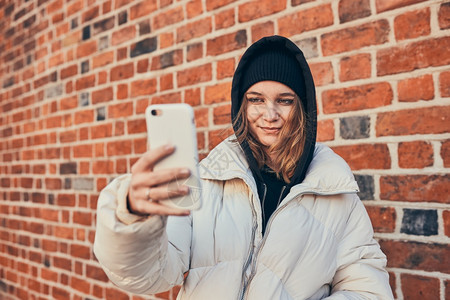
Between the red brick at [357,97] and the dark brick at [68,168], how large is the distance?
5.44 feet

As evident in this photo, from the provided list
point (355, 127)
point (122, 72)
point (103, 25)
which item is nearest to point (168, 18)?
point (122, 72)

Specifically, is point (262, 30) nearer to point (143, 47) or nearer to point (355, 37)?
point (355, 37)

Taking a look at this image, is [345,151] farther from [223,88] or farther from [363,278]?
[223,88]

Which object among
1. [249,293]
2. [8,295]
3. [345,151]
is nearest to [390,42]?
[345,151]

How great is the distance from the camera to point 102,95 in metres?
2.23

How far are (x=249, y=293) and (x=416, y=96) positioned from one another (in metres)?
0.87

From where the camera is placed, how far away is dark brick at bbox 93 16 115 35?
2215mm

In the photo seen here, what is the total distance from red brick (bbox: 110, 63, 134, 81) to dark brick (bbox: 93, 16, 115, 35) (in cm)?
27

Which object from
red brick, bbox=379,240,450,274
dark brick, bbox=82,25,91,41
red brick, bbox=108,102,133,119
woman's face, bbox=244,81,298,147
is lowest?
red brick, bbox=379,240,450,274

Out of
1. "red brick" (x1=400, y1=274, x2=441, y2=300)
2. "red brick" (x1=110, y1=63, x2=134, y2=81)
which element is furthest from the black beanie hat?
"red brick" (x1=110, y1=63, x2=134, y2=81)

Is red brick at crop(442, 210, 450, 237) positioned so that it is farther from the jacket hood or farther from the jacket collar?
the jacket hood

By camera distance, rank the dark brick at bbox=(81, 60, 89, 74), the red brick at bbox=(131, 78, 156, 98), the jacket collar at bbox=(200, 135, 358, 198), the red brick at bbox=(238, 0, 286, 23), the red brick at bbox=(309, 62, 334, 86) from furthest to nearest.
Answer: the dark brick at bbox=(81, 60, 89, 74) → the red brick at bbox=(131, 78, 156, 98) → the red brick at bbox=(238, 0, 286, 23) → the red brick at bbox=(309, 62, 334, 86) → the jacket collar at bbox=(200, 135, 358, 198)

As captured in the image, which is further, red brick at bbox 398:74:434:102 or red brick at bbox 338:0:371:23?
red brick at bbox 338:0:371:23

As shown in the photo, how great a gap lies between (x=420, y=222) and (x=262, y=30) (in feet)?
3.24
